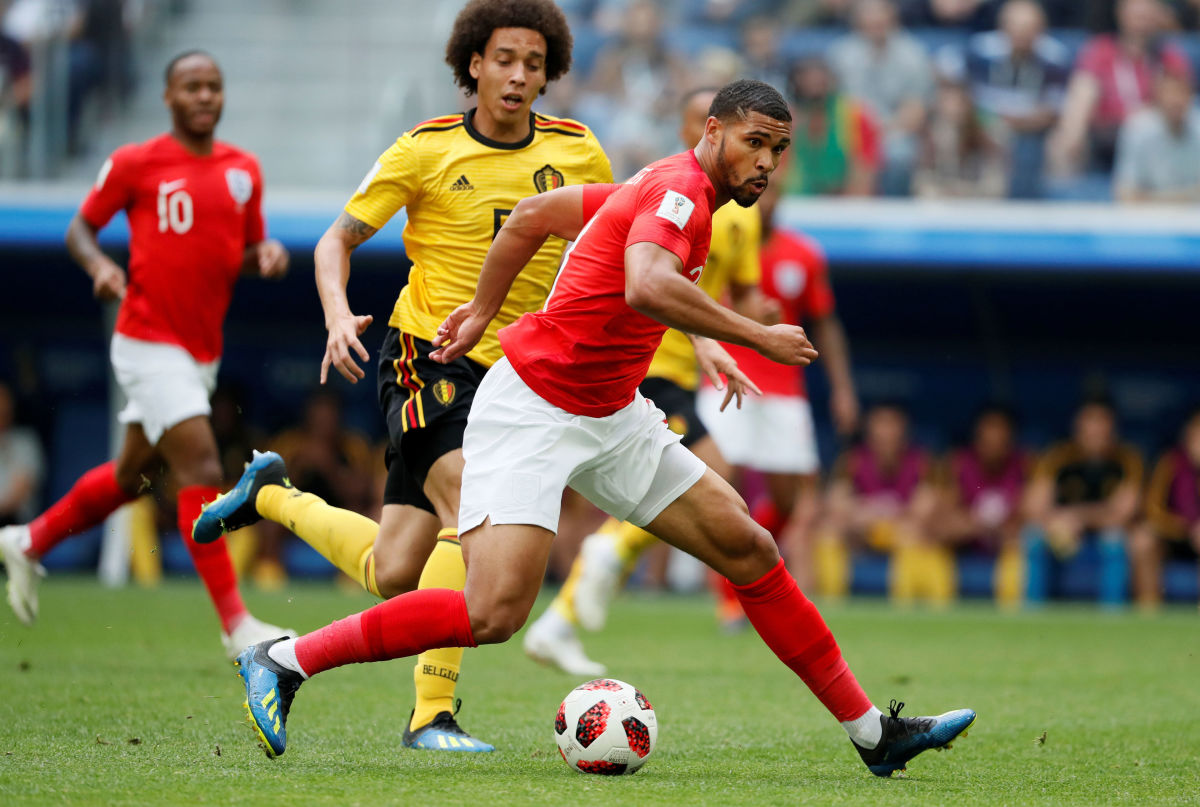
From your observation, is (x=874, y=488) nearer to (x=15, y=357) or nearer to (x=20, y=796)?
(x=15, y=357)

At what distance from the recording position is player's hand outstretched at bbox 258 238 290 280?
689 centimetres

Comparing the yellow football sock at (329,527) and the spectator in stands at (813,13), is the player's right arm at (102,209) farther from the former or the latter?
the spectator in stands at (813,13)

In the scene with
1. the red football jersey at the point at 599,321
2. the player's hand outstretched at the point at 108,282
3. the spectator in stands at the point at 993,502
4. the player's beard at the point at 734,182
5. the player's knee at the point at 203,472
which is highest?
the player's beard at the point at 734,182

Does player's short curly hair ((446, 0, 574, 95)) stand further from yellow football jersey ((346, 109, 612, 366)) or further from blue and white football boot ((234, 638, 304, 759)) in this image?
blue and white football boot ((234, 638, 304, 759))

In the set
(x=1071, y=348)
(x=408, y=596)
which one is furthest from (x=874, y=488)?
(x=408, y=596)

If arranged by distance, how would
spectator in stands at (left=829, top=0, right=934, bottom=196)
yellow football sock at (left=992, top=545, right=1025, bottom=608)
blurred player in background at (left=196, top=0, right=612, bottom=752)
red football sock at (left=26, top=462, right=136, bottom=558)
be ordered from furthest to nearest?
spectator in stands at (left=829, top=0, right=934, bottom=196), yellow football sock at (left=992, top=545, right=1025, bottom=608), red football sock at (left=26, top=462, right=136, bottom=558), blurred player in background at (left=196, top=0, right=612, bottom=752)

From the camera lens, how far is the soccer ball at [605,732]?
4344 mm

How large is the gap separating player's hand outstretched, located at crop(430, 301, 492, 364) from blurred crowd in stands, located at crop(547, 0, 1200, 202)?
7.99m

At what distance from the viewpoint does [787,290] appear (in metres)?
9.27

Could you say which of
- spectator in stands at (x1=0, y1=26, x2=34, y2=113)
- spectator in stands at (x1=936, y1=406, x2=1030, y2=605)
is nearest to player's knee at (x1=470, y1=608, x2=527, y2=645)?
spectator in stands at (x1=936, y1=406, x2=1030, y2=605)

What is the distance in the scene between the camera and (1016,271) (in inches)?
481

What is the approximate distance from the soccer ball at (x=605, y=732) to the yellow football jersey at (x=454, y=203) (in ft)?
3.91

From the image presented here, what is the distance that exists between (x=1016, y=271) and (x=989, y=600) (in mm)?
2978

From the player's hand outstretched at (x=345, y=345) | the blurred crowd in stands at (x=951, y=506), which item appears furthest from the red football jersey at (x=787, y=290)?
the player's hand outstretched at (x=345, y=345)
